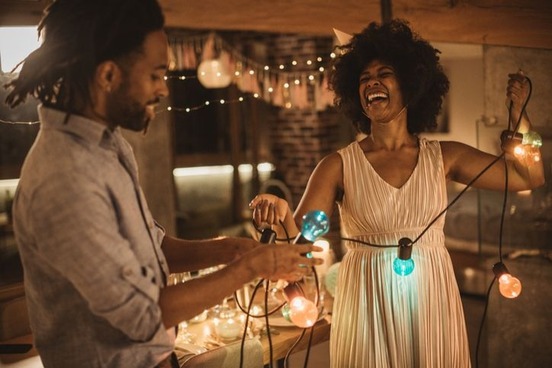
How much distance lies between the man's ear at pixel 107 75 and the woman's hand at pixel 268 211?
746mm

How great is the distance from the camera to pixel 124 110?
54.6 inches

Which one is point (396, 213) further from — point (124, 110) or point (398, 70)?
point (124, 110)

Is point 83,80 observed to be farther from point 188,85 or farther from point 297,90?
point 188,85

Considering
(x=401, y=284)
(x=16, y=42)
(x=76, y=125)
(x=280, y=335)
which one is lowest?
(x=280, y=335)

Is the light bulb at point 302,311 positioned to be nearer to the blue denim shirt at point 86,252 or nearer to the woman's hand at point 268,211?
the woman's hand at point 268,211

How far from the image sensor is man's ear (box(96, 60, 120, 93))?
4.43 ft

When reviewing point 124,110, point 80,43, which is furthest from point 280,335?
point 80,43

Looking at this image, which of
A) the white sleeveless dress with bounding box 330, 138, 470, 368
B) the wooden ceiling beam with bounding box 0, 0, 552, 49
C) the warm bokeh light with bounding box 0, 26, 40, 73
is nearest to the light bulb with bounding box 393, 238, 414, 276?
the white sleeveless dress with bounding box 330, 138, 470, 368

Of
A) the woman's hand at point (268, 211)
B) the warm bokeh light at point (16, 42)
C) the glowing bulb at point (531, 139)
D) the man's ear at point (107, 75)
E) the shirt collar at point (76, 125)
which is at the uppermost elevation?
the warm bokeh light at point (16, 42)

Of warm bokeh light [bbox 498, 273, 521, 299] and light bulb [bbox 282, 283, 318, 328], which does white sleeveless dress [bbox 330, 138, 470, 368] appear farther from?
light bulb [bbox 282, 283, 318, 328]

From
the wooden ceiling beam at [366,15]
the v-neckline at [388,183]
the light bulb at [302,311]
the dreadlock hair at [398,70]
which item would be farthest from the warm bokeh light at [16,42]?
the light bulb at [302,311]

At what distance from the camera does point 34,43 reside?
2.78 m

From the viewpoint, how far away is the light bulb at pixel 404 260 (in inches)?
78.6

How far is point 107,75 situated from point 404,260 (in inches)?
45.3
